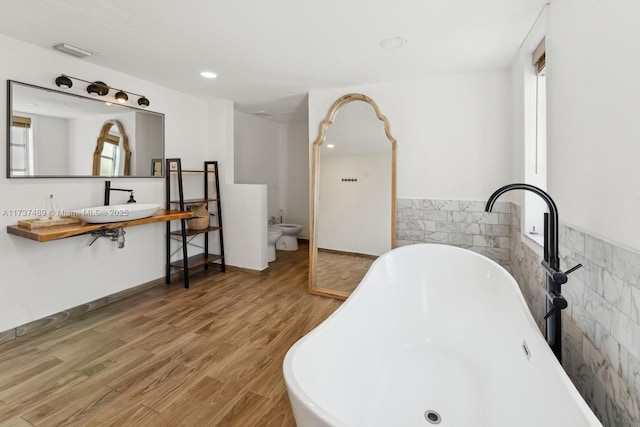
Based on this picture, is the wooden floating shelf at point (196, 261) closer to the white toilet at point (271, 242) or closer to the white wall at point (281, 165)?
the white toilet at point (271, 242)

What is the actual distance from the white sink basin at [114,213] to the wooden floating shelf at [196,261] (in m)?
0.85

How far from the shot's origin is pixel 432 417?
1428 millimetres

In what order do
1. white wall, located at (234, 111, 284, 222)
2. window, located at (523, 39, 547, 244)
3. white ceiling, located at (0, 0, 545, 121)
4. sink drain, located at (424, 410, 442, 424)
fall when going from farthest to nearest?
white wall, located at (234, 111, 284, 222) < window, located at (523, 39, 547, 244) < white ceiling, located at (0, 0, 545, 121) < sink drain, located at (424, 410, 442, 424)

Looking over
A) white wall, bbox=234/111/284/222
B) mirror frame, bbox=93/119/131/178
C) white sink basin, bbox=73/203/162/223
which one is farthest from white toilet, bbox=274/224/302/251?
mirror frame, bbox=93/119/131/178

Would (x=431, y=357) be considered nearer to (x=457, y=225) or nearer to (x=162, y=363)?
(x=457, y=225)

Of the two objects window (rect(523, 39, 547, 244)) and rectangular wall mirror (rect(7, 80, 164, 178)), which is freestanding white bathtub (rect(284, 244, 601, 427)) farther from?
rectangular wall mirror (rect(7, 80, 164, 178))

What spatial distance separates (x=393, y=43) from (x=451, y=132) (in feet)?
3.40

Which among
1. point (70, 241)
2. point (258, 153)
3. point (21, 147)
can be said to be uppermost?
point (258, 153)

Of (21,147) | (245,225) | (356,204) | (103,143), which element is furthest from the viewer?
(245,225)

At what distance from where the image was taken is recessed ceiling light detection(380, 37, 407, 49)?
6.74ft

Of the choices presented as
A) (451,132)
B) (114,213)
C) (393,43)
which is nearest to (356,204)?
(451,132)

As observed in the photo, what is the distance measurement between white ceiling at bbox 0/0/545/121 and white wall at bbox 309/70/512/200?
14 centimetres

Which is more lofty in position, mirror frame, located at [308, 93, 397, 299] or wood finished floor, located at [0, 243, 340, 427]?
mirror frame, located at [308, 93, 397, 299]

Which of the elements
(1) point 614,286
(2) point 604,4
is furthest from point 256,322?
(2) point 604,4
